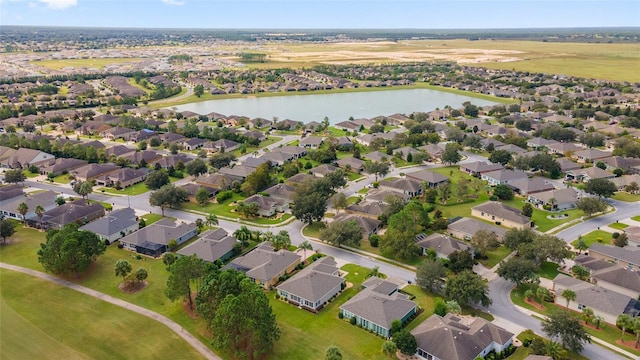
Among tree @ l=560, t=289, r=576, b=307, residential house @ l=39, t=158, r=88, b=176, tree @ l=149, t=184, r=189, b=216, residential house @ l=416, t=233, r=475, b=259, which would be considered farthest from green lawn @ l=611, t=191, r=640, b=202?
residential house @ l=39, t=158, r=88, b=176

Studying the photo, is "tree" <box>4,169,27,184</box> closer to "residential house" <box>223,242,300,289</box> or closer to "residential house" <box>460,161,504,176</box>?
"residential house" <box>223,242,300,289</box>

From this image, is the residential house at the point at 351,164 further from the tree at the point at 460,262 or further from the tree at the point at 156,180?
the tree at the point at 460,262

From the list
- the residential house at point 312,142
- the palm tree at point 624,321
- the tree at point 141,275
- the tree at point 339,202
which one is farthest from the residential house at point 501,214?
the tree at point 141,275

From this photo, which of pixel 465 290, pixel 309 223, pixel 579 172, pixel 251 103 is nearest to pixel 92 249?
pixel 309 223

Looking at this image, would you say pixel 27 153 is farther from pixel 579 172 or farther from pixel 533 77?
pixel 533 77

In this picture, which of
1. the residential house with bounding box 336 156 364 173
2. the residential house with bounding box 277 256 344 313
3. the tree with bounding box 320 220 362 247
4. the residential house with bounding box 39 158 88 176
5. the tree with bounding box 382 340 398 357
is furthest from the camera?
the residential house with bounding box 336 156 364 173
